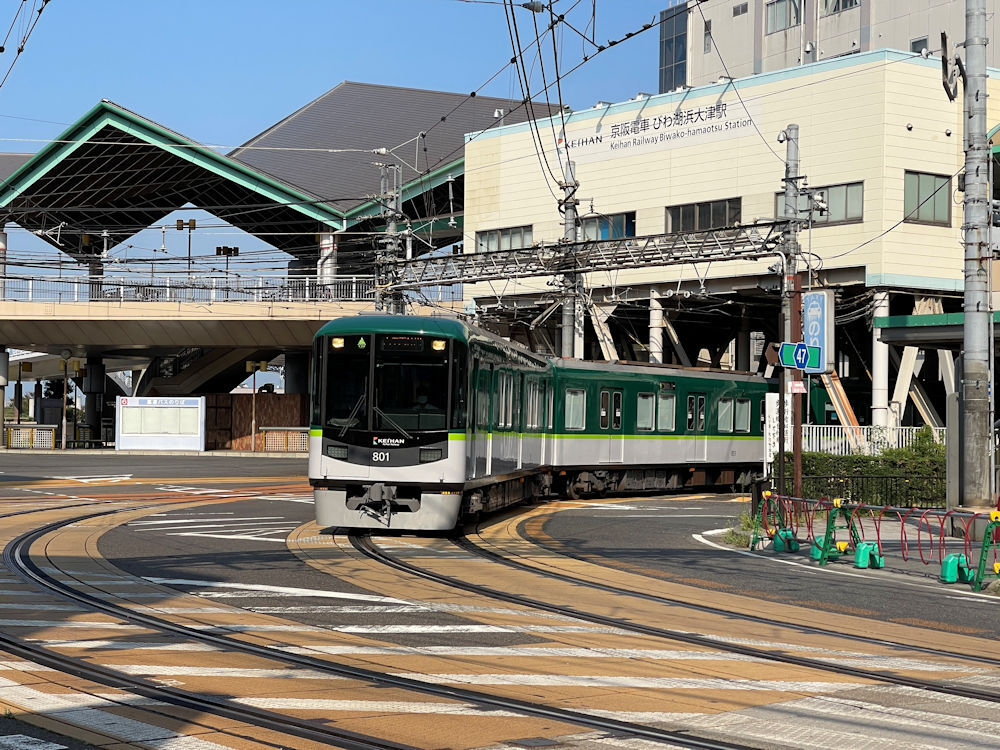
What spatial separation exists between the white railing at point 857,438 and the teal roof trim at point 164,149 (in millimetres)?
31962

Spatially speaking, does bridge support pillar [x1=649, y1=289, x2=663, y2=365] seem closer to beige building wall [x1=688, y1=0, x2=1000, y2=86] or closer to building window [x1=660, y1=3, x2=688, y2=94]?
beige building wall [x1=688, y1=0, x2=1000, y2=86]

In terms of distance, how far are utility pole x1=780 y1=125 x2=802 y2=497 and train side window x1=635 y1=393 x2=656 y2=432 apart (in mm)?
5001

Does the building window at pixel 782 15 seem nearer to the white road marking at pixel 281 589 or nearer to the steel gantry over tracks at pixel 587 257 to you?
the steel gantry over tracks at pixel 587 257

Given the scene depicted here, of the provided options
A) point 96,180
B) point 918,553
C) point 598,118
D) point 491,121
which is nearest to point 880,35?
point 491,121

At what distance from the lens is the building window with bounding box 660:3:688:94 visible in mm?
80688

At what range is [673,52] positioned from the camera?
82.3 metres

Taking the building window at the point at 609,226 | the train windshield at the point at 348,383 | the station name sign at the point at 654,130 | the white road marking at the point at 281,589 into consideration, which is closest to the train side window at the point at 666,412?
the station name sign at the point at 654,130

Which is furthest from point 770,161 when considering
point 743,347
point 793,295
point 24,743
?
point 24,743

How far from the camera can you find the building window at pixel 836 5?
6788 centimetres

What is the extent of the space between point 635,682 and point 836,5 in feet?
217

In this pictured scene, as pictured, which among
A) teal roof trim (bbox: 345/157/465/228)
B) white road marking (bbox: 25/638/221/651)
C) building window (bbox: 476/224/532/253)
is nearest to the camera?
white road marking (bbox: 25/638/221/651)

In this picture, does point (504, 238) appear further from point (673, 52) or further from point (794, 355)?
point (673, 52)

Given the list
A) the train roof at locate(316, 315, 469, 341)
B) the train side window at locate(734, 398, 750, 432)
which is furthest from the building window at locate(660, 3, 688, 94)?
the train roof at locate(316, 315, 469, 341)

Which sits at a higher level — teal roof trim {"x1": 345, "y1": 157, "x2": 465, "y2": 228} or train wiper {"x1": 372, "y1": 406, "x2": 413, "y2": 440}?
teal roof trim {"x1": 345, "y1": 157, "x2": 465, "y2": 228}
